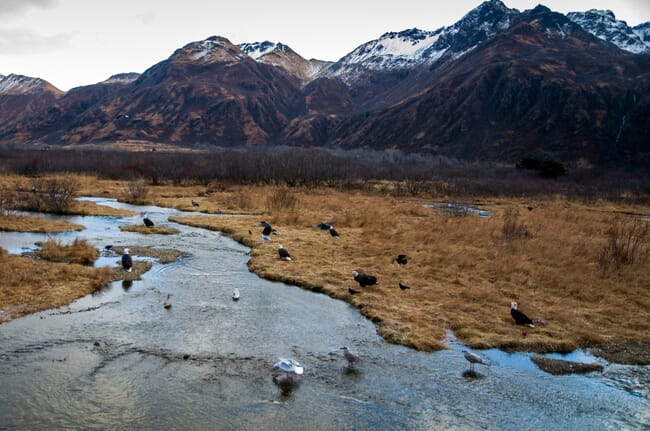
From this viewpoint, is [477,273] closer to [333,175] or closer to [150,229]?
[150,229]

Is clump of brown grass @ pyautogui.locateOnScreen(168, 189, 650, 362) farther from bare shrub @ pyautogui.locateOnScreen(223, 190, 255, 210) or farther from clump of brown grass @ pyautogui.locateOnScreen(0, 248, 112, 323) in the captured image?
bare shrub @ pyautogui.locateOnScreen(223, 190, 255, 210)

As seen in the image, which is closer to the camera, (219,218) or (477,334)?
(477,334)

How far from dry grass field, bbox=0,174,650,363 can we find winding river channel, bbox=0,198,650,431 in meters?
1.34

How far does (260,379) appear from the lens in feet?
39.1

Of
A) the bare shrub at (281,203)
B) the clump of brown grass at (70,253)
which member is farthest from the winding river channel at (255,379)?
the bare shrub at (281,203)

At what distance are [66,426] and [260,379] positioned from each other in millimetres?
4113

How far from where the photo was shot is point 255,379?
39.0 ft

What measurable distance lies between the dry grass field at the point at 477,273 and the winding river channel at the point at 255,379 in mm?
1335

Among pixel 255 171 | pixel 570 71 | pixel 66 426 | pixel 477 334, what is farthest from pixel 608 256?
pixel 570 71

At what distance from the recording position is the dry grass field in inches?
614

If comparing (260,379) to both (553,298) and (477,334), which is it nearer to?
(477,334)

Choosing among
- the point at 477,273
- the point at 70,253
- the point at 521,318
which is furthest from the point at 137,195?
the point at 521,318

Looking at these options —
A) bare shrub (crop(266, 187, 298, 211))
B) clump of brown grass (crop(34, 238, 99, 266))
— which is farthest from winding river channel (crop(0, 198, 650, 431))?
bare shrub (crop(266, 187, 298, 211))

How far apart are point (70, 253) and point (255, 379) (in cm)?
1481
